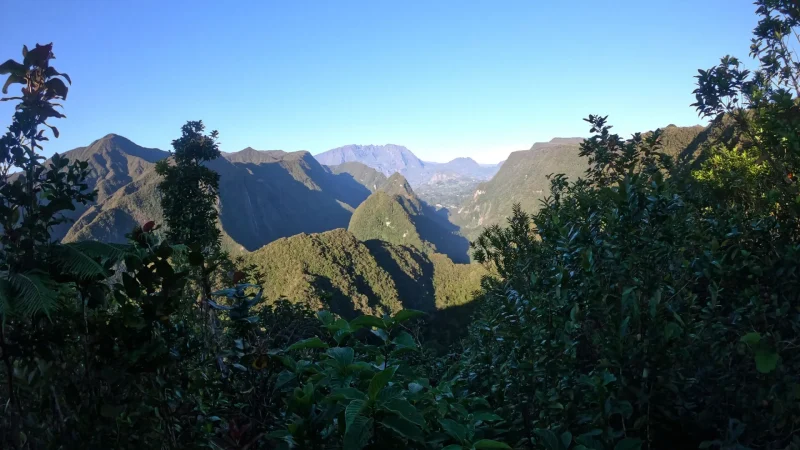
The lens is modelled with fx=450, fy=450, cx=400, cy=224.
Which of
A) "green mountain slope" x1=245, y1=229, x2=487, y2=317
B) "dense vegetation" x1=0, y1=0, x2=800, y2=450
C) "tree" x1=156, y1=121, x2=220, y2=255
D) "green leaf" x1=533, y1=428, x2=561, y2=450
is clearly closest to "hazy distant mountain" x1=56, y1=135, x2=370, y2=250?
"green mountain slope" x1=245, y1=229, x2=487, y2=317

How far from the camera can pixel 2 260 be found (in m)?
1.26

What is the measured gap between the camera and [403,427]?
0.98m

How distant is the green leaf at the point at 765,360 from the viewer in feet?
3.93

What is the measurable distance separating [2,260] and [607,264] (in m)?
2.02

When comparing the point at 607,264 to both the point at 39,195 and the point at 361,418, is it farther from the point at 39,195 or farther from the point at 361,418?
the point at 39,195

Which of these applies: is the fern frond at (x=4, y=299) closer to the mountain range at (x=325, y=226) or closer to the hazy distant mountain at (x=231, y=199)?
the mountain range at (x=325, y=226)

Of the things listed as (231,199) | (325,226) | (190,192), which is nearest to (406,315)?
(190,192)

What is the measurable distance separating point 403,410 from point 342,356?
31 centimetres

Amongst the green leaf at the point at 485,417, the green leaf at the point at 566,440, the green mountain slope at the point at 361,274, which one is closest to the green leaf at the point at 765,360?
the green leaf at the point at 566,440

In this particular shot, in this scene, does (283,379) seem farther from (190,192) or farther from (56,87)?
(190,192)

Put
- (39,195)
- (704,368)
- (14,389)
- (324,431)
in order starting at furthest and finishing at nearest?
(704,368) < (39,195) < (14,389) < (324,431)

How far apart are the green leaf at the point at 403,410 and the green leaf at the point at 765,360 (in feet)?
3.09

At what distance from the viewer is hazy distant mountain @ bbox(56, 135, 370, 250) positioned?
89963mm

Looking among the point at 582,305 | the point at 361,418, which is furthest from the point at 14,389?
the point at 582,305
